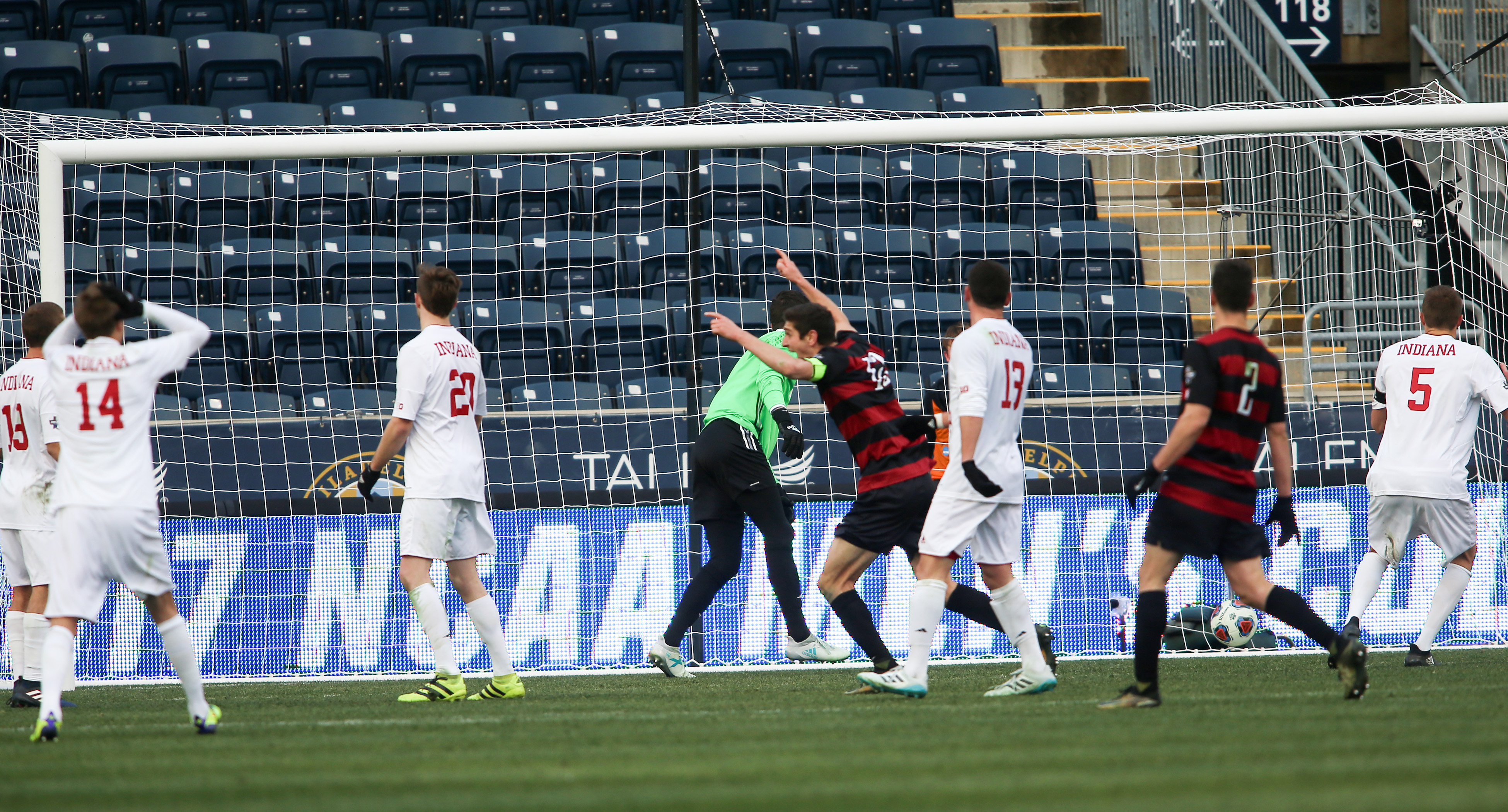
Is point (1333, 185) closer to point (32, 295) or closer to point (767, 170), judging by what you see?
point (767, 170)

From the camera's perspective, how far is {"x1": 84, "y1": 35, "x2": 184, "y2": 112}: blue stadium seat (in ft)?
50.2

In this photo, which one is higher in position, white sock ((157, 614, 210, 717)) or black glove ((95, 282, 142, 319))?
black glove ((95, 282, 142, 319))

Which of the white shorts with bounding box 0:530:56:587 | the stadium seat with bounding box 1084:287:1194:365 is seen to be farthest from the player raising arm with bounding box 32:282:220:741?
the stadium seat with bounding box 1084:287:1194:365

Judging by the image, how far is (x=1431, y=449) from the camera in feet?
26.0

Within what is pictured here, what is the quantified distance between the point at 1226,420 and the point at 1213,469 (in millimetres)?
203

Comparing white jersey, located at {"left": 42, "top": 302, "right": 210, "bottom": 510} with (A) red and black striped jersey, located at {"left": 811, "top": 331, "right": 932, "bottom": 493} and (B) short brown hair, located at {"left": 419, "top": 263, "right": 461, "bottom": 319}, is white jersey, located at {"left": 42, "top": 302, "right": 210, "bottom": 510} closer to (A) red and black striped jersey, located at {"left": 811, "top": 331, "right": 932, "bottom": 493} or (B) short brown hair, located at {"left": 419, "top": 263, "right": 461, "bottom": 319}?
(B) short brown hair, located at {"left": 419, "top": 263, "right": 461, "bottom": 319}

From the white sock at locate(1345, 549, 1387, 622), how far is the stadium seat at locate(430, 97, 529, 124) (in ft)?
30.4

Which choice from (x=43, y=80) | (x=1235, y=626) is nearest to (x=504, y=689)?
(x=1235, y=626)

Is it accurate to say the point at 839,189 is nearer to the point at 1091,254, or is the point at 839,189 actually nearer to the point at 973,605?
the point at 1091,254

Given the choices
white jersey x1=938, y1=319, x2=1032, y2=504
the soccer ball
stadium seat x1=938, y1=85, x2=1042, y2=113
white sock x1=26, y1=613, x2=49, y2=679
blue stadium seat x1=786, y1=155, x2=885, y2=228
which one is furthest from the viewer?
stadium seat x1=938, y1=85, x2=1042, y2=113

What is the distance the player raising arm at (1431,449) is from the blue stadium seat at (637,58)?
9568mm

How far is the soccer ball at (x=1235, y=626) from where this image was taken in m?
9.34

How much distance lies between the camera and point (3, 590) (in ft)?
30.5

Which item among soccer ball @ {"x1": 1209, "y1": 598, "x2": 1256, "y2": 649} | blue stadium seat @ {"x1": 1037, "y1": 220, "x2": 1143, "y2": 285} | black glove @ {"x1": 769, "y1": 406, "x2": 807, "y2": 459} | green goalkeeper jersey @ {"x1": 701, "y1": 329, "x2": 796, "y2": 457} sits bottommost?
soccer ball @ {"x1": 1209, "y1": 598, "x2": 1256, "y2": 649}
